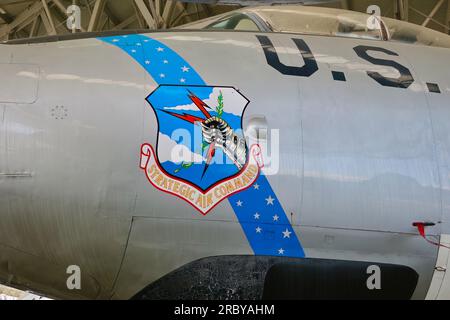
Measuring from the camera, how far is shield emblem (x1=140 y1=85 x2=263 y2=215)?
320 centimetres

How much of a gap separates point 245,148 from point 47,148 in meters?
1.17

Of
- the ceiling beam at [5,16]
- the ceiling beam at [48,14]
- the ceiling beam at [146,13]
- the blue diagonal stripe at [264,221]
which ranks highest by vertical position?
the ceiling beam at [5,16]

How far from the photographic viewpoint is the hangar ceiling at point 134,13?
11.6m

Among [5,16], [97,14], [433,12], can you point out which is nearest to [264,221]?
[433,12]

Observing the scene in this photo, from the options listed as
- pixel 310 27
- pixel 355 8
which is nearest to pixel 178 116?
pixel 310 27

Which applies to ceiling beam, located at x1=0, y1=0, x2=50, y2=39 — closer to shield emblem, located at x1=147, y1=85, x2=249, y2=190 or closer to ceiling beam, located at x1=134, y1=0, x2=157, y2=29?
ceiling beam, located at x1=134, y1=0, x2=157, y2=29

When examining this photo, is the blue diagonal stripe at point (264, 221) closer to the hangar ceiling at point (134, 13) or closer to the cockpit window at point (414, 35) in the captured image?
the cockpit window at point (414, 35)

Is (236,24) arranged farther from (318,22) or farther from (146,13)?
(146,13)

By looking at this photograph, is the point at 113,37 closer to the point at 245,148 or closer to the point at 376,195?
the point at 245,148

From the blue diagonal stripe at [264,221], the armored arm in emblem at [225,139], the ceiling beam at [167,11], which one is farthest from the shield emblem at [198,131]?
the ceiling beam at [167,11]

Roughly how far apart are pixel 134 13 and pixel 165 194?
44.0ft

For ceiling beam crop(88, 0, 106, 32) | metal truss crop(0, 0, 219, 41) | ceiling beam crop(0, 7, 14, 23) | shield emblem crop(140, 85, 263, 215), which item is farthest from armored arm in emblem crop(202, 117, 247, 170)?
ceiling beam crop(0, 7, 14, 23)

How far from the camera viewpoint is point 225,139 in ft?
10.8

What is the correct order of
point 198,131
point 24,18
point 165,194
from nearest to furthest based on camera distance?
point 165,194 → point 198,131 → point 24,18
